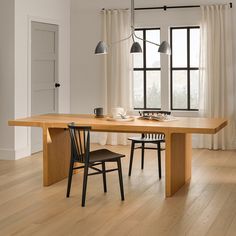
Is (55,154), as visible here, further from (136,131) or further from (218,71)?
(218,71)

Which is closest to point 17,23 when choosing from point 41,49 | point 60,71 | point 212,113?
point 41,49

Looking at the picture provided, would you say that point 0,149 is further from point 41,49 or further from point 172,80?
point 172,80

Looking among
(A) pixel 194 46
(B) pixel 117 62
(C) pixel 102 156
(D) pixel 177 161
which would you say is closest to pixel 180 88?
(A) pixel 194 46

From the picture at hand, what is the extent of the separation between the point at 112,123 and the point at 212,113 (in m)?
3.30

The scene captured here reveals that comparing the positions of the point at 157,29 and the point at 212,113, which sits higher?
the point at 157,29

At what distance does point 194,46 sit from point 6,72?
310 cm

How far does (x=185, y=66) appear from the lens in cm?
861

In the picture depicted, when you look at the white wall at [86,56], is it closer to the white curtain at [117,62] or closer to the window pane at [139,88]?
the white curtain at [117,62]

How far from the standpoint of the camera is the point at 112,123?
5.38 metres

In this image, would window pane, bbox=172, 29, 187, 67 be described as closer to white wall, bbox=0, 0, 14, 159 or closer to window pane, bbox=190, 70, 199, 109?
window pane, bbox=190, 70, 199, 109

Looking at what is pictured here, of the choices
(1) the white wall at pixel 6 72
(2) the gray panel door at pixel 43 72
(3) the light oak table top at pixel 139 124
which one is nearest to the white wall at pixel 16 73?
(1) the white wall at pixel 6 72

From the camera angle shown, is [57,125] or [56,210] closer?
[56,210]

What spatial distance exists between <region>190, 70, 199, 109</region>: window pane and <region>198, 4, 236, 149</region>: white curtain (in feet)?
0.75

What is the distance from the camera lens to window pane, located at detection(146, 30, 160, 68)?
8.69 meters
